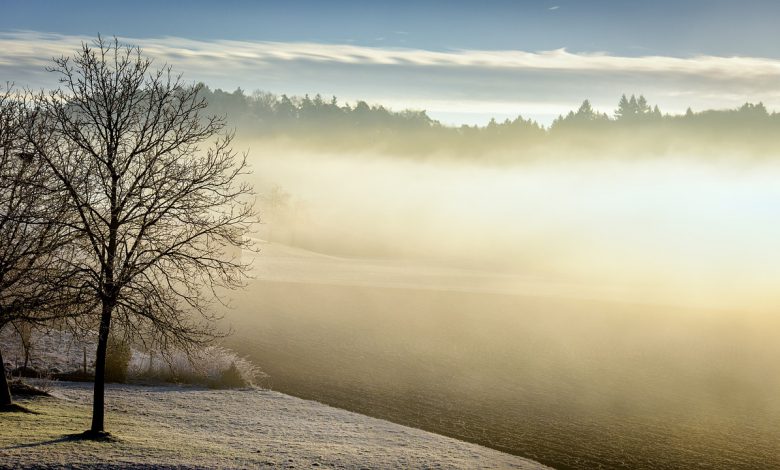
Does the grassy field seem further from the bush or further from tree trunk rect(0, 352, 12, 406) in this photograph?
tree trunk rect(0, 352, 12, 406)

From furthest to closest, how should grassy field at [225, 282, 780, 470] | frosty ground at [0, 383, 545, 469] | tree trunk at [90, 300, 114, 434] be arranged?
grassy field at [225, 282, 780, 470]
tree trunk at [90, 300, 114, 434]
frosty ground at [0, 383, 545, 469]

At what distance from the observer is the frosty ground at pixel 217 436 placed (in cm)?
2950

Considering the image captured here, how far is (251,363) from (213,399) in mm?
11016

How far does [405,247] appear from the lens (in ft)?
580

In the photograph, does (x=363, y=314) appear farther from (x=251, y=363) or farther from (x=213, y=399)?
(x=213, y=399)

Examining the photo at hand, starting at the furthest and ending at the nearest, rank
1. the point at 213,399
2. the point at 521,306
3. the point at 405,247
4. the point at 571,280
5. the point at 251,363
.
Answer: the point at 405,247, the point at 571,280, the point at 521,306, the point at 251,363, the point at 213,399

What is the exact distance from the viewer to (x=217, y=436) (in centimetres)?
Answer: 3747

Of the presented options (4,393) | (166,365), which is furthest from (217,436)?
(166,365)

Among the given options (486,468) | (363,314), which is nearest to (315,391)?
(486,468)

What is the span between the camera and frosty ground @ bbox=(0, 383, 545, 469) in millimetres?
29500

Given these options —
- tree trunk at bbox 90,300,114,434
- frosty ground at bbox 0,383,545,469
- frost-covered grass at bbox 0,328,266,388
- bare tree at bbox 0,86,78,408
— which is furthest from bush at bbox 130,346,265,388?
tree trunk at bbox 90,300,114,434

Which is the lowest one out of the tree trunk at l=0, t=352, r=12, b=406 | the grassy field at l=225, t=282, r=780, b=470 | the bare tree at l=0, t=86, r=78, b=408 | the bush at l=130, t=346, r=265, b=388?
the grassy field at l=225, t=282, r=780, b=470

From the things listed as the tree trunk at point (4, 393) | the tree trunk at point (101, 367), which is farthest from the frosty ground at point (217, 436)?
the tree trunk at point (4, 393)

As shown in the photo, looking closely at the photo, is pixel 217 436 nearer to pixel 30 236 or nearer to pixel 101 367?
pixel 101 367
